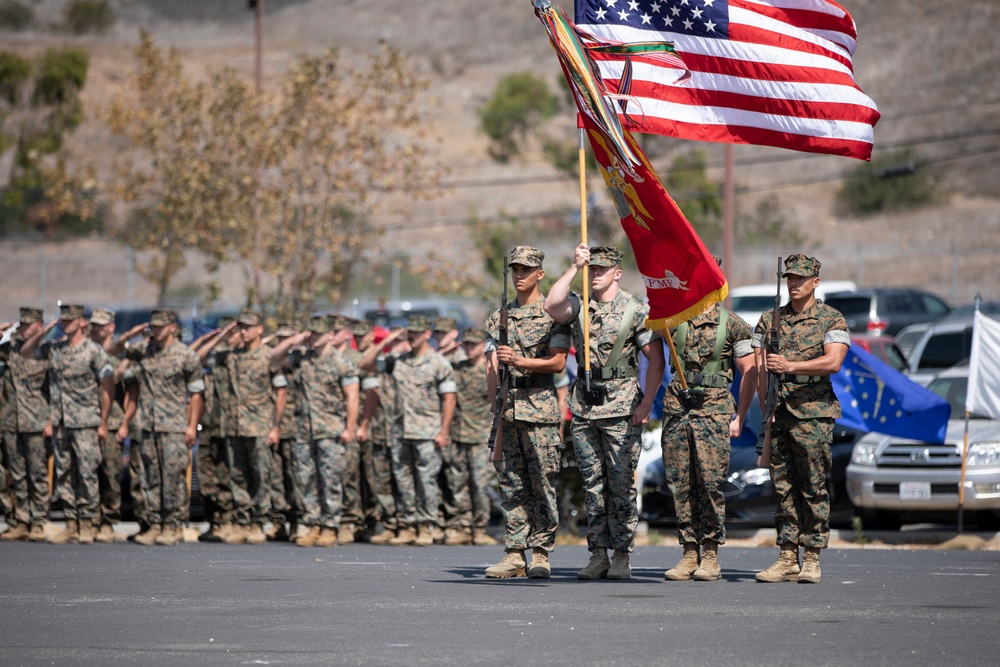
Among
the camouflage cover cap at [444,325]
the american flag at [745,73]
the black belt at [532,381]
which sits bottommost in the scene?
the black belt at [532,381]

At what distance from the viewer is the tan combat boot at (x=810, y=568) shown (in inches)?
398

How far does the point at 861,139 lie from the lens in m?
11.0

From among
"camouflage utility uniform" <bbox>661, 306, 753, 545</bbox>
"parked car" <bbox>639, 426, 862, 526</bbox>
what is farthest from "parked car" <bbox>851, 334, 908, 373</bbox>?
"camouflage utility uniform" <bbox>661, 306, 753, 545</bbox>

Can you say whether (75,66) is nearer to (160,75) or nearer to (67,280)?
(67,280)

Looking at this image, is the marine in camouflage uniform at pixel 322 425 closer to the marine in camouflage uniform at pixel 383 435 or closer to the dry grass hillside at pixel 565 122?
the marine in camouflage uniform at pixel 383 435

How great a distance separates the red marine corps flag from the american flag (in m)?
0.59

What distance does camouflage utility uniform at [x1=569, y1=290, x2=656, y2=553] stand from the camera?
32.9ft

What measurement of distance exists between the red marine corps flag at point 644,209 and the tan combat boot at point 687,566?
5.21 feet

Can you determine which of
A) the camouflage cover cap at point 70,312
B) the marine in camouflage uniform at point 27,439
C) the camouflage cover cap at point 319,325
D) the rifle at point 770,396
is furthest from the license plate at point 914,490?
the marine in camouflage uniform at point 27,439

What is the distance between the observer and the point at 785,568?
33.5 ft

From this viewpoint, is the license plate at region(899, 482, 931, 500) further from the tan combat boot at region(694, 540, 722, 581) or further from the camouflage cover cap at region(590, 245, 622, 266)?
the camouflage cover cap at region(590, 245, 622, 266)

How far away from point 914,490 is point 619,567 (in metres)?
5.98

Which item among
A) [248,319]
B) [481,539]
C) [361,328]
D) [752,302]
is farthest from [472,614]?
[752,302]

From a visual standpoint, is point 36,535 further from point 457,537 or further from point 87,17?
point 87,17
